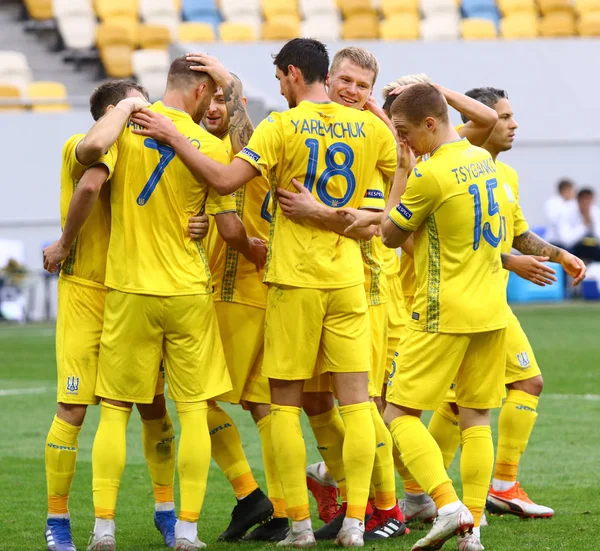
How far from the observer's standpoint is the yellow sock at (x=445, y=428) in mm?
5777

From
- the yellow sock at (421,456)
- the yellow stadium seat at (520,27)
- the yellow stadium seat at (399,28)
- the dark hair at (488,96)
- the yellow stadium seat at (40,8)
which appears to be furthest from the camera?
the yellow stadium seat at (520,27)

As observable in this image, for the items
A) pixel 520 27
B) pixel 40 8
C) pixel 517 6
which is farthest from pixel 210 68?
pixel 517 6

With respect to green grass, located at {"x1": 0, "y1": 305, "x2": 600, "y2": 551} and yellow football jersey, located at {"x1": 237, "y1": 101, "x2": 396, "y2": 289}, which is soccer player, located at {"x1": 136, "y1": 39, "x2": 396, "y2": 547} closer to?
yellow football jersey, located at {"x1": 237, "y1": 101, "x2": 396, "y2": 289}

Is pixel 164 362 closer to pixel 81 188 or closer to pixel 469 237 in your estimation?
pixel 81 188

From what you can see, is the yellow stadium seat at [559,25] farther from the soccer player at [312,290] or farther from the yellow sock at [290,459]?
the yellow sock at [290,459]

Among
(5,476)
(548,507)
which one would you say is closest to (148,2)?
(5,476)

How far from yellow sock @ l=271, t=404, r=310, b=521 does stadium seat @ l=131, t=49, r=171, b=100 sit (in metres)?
14.6

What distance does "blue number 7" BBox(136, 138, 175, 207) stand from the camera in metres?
4.88

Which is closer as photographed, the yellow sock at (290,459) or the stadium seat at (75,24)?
the yellow sock at (290,459)

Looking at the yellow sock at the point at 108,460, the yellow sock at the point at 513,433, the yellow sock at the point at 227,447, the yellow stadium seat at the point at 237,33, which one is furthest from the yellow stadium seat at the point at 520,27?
the yellow sock at the point at 108,460

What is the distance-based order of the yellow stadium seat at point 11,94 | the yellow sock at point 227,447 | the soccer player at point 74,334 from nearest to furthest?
the soccer player at point 74,334, the yellow sock at point 227,447, the yellow stadium seat at point 11,94

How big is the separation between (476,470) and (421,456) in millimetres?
295

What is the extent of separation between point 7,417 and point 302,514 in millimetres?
4587

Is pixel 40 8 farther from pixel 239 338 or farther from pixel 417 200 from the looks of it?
pixel 417 200
